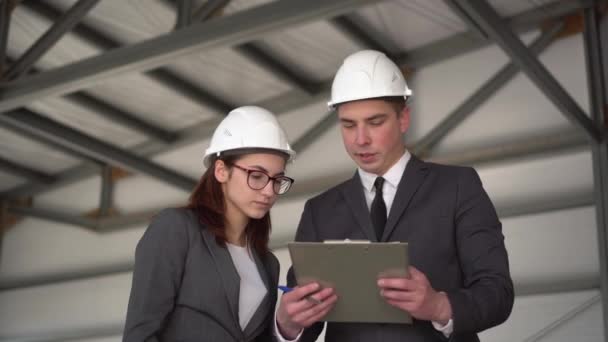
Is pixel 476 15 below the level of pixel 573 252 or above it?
above

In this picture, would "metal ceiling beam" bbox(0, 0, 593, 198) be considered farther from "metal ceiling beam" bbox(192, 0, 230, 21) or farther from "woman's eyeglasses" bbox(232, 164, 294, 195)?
"woman's eyeglasses" bbox(232, 164, 294, 195)

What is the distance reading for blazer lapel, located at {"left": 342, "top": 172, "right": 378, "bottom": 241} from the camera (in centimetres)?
358

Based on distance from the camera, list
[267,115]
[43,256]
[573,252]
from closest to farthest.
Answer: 1. [267,115]
2. [573,252]
3. [43,256]

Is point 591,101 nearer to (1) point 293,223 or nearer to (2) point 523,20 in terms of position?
(2) point 523,20

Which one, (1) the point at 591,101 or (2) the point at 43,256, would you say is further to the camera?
(2) the point at 43,256

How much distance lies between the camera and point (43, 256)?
1526 cm

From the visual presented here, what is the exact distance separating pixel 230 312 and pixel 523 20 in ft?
26.6

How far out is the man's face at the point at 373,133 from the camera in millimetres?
3674

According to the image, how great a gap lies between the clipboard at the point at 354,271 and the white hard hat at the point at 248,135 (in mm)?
848

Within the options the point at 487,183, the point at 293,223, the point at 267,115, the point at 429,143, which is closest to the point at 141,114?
the point at 293,223

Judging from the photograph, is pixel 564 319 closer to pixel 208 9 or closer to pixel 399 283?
pixel 208 9

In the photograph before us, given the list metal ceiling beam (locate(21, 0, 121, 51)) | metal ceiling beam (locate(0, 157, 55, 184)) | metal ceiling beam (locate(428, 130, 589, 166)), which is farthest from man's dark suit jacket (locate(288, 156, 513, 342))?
metal ceiling beam (locate(0, 157, 55, 184))

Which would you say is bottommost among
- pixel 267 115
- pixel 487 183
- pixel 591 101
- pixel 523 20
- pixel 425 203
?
pixel 425 203

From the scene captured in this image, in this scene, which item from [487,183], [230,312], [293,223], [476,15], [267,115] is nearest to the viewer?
[230,312]
